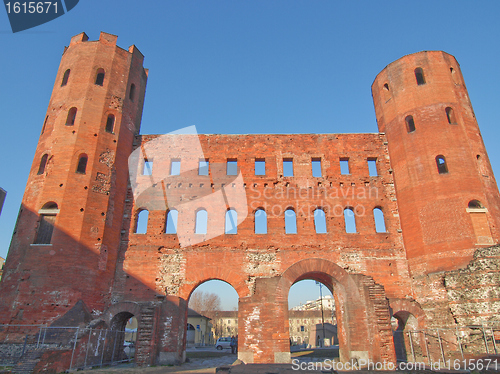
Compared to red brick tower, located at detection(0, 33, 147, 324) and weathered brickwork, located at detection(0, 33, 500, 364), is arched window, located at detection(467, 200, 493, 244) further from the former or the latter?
red brick tower, located at detection(0, 33, 147, 324)

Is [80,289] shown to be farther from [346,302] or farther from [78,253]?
[346,302]

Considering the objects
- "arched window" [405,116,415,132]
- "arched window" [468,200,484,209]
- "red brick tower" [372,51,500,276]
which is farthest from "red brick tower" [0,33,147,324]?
"arched window" [468,200,484,209]

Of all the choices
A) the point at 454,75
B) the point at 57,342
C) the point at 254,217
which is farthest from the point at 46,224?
the point at 454,75

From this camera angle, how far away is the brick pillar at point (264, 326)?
13.9 m

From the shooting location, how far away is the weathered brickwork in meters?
14.1

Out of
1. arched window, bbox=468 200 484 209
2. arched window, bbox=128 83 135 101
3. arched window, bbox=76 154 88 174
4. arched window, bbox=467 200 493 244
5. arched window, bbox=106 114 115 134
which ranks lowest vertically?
arched window, bbox=467 200 493 244

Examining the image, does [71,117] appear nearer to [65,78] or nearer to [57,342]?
[65,78]

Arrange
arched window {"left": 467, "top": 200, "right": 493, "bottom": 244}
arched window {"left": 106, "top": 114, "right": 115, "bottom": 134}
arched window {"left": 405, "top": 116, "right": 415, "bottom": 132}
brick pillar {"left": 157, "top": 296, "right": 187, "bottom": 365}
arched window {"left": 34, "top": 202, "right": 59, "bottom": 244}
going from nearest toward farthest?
brick pillar {"left": 157, "top": 296, "right": 187, "bottom": 365} < arched window {"left": 467, "top": 200, "right": 493, "bottom": 244} < arched window {"left": 34, "top": 202, "right": 59, "bottom": 244} < arched window {"left": 106, "top": 114, "right": 115, "bottom": 134} < arched window {"left": 405, "top": 116, "right": 415, "bottom": 132}

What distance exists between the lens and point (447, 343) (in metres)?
13.8

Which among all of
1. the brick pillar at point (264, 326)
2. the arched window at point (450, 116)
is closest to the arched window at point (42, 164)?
the brick pillar at point (264, 326)

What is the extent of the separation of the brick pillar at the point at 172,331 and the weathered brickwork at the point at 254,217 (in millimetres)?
76

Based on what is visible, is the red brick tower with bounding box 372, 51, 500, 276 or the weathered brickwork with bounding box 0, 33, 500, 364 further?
the red brick tower with bounding box 372, 51, 500, 276

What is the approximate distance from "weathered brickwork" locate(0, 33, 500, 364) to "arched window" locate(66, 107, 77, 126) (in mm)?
153

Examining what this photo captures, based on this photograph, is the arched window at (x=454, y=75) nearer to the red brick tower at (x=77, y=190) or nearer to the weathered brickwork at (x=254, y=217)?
the weathered brickwork at (x=254, y=217)
